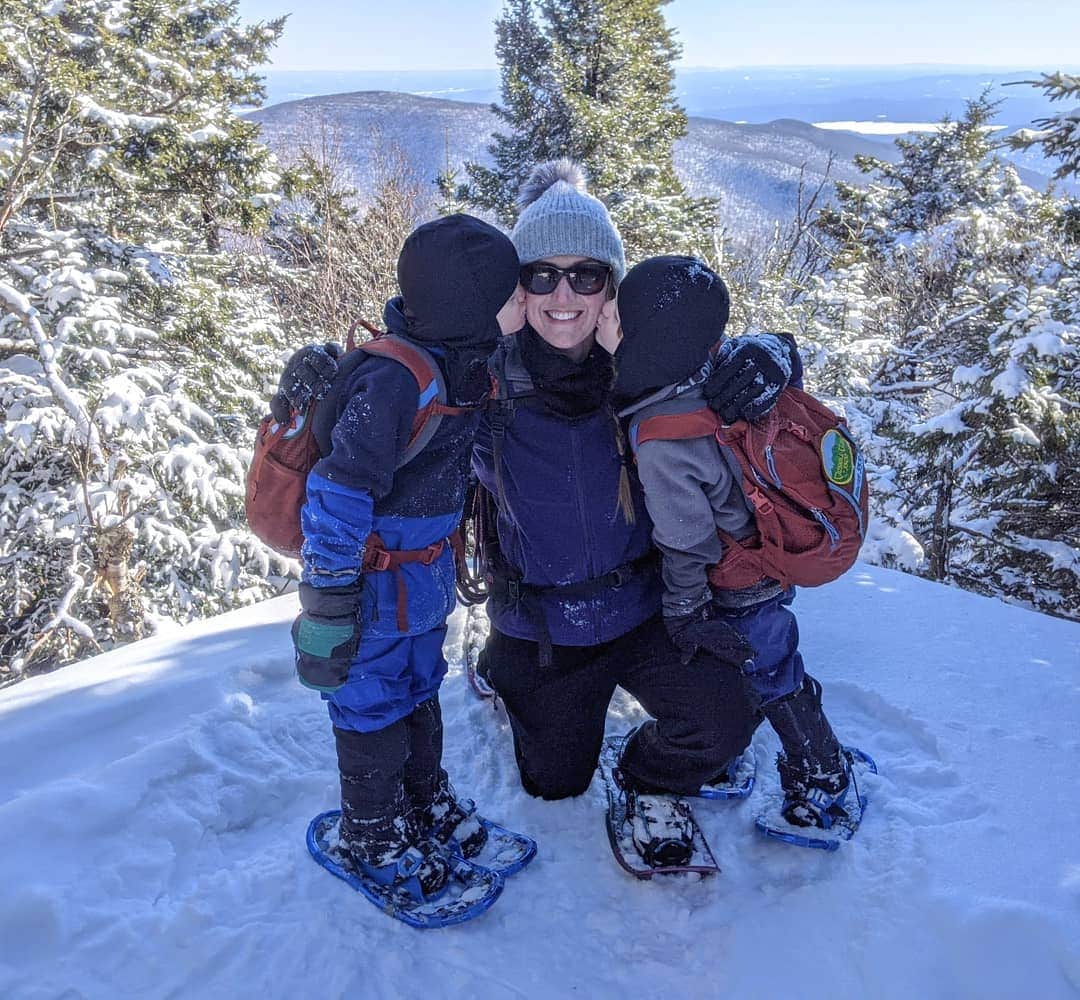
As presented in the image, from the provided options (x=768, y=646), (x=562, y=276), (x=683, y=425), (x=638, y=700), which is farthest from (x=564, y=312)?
(x=638, y=700)

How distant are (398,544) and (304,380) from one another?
51 cm

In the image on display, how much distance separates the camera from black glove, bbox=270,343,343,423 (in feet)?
6.30

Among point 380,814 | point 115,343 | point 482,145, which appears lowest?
point 380,814

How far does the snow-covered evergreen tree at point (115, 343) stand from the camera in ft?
23.8

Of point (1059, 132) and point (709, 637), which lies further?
point (1059, 132)

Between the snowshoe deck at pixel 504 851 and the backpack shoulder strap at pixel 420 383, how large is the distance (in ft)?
4.10

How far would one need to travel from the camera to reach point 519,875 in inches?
85.4

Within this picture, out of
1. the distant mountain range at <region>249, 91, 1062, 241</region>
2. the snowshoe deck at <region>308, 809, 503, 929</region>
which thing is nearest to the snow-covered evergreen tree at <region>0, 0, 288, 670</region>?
the distant mountain range at <region>249, 91, 1062, 241</region>

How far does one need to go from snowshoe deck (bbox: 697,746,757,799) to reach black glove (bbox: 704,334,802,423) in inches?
49.5

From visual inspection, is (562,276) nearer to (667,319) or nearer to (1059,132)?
(667,319)

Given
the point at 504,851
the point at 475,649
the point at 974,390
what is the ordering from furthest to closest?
the point at 974,390
the point at 475,649
the point at 504,851

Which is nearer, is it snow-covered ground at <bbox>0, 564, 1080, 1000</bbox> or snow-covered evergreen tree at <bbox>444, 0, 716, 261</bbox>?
snow-covered ground at <bbox>0, 564, 1080, 1000</bbox>

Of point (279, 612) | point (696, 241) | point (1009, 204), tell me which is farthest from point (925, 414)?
point (279, 612)

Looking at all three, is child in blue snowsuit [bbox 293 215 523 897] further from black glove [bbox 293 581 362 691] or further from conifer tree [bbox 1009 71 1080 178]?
conifer tree [bbox 1009 71 1080 178]
